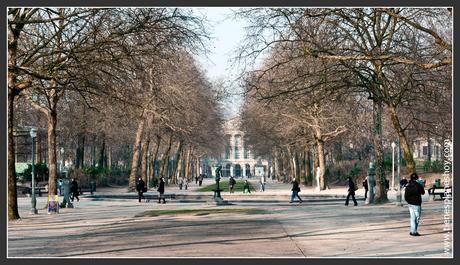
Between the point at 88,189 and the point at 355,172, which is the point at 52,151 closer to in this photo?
the point at 88,189

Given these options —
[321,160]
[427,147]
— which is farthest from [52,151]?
[427,147]

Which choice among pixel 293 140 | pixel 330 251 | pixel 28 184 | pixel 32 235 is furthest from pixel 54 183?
pixel 293 140

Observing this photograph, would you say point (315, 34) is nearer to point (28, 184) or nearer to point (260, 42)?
point (260, 42)

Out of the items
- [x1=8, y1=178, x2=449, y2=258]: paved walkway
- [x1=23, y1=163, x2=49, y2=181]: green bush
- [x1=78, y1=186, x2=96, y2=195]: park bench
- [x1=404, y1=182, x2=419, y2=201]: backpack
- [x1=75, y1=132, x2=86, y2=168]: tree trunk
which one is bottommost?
[x1=78, y1=186, x2=96, y2=195]: park bench

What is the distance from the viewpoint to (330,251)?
18688 millimetres

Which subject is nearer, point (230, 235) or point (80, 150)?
point (230, 235)

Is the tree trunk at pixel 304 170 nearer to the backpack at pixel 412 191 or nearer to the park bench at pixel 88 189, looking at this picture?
the park bench at pixel 88 189

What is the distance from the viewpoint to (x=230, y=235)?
75.7 feet

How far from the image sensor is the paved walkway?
18562mm

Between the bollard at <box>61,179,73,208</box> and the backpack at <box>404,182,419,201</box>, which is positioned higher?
the backpack at <box>404,182,419,201</box>

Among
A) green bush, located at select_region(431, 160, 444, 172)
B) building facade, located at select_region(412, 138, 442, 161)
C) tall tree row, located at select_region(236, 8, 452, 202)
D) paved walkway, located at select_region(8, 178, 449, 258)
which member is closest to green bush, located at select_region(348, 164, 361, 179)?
building facade, located at select_region(412, 138, 442, 161)

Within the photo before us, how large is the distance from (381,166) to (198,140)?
47.2 metres

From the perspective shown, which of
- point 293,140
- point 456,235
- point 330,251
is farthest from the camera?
point 293,140

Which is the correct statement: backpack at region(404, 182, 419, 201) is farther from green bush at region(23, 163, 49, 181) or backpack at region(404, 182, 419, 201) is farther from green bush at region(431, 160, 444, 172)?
green bush at region(23, 163, 49, 181)
